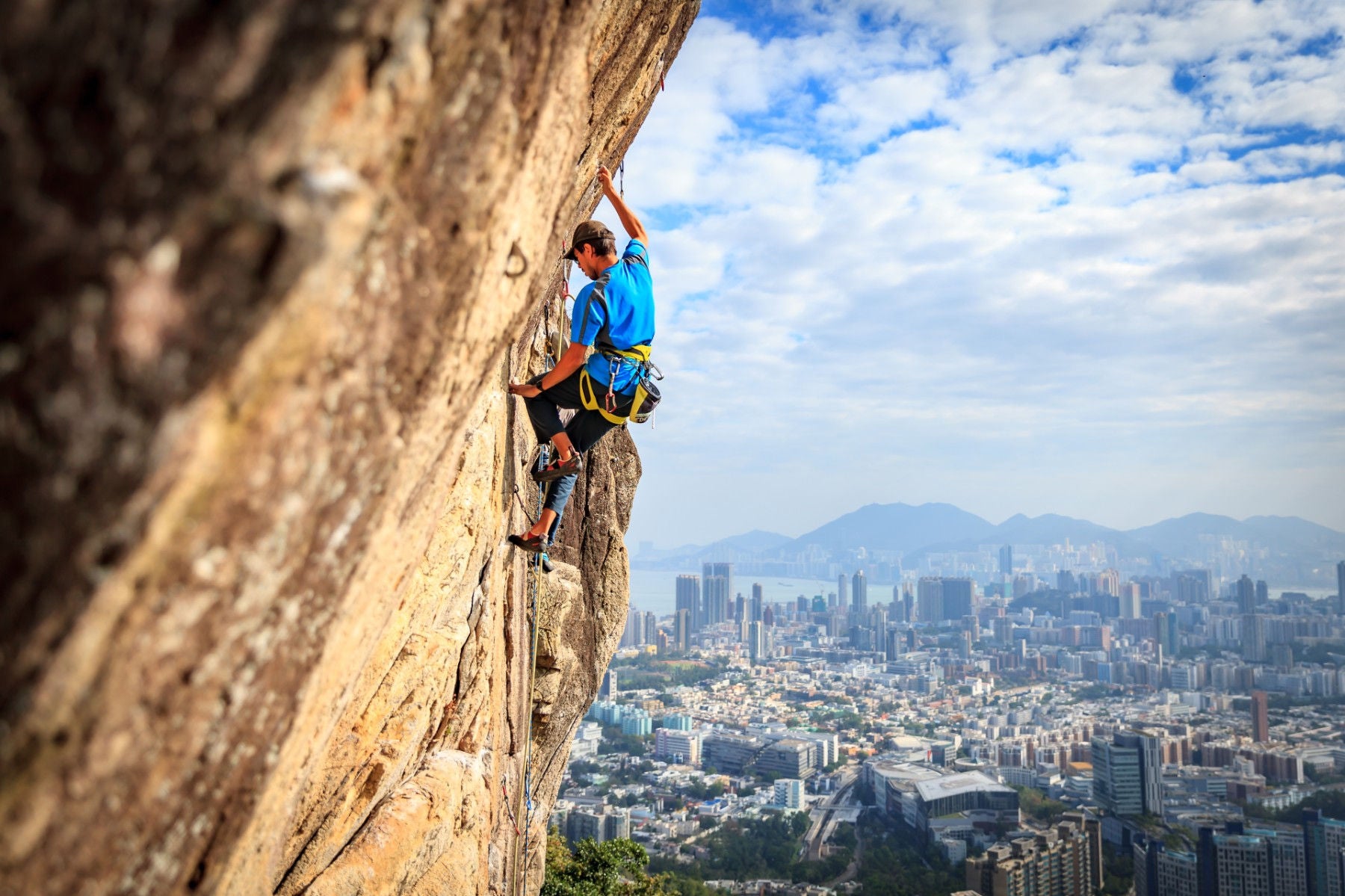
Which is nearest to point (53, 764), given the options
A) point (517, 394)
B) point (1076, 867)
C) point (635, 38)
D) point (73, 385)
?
point (73, 385)

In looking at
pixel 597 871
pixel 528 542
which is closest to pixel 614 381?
pixel 528 542

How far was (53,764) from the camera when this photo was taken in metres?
1.43

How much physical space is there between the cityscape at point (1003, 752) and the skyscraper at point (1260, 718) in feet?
0.53

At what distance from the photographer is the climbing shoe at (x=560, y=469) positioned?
6.20 m

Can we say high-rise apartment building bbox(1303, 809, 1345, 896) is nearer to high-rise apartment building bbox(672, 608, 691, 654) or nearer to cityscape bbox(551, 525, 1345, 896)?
cityscape bbox(551, 525, 1345, 896)

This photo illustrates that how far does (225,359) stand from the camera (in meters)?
1.43

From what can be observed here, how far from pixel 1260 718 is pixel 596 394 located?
57.1m

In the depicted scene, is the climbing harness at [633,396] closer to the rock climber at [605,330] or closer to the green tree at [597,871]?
the rock climber at [605,330]

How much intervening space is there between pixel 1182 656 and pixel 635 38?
7943 cm

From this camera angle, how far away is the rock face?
1.28 metres

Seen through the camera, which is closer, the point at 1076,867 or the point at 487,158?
the point at 487,158

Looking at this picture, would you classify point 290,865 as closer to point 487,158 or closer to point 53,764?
point 53,764

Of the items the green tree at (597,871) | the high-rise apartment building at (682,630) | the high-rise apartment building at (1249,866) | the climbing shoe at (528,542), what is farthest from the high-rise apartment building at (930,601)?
the climbing shoe at (528,542)

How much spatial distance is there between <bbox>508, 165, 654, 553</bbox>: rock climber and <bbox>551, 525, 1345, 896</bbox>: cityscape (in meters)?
30.0
